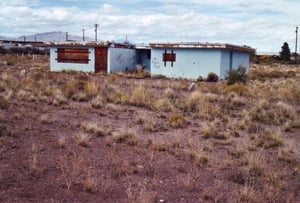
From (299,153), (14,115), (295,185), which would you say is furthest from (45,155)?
(299,153)

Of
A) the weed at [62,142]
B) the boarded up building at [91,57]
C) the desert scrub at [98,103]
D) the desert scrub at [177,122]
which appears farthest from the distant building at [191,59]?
the weed at [62,142]

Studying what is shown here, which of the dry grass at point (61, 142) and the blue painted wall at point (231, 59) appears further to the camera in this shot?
the blue painted wall at point (231, 59)

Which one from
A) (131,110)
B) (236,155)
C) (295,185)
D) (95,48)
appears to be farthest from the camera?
(95,48)

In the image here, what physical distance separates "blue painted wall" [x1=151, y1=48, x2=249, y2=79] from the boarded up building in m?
3.53

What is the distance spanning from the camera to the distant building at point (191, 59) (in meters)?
28.6

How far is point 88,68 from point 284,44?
49898 mm

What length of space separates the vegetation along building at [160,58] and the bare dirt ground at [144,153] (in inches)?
544

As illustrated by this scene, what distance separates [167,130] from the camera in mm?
11117

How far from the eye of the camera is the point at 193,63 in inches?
1167

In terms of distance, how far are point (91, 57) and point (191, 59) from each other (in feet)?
30.0

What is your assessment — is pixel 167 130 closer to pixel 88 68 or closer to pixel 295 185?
pixel 295 185

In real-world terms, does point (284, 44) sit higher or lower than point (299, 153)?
higher

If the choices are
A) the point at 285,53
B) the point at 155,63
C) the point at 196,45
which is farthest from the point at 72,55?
the point at 285,53

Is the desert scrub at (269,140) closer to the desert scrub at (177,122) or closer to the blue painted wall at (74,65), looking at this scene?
the desert scrub at (177,122)
